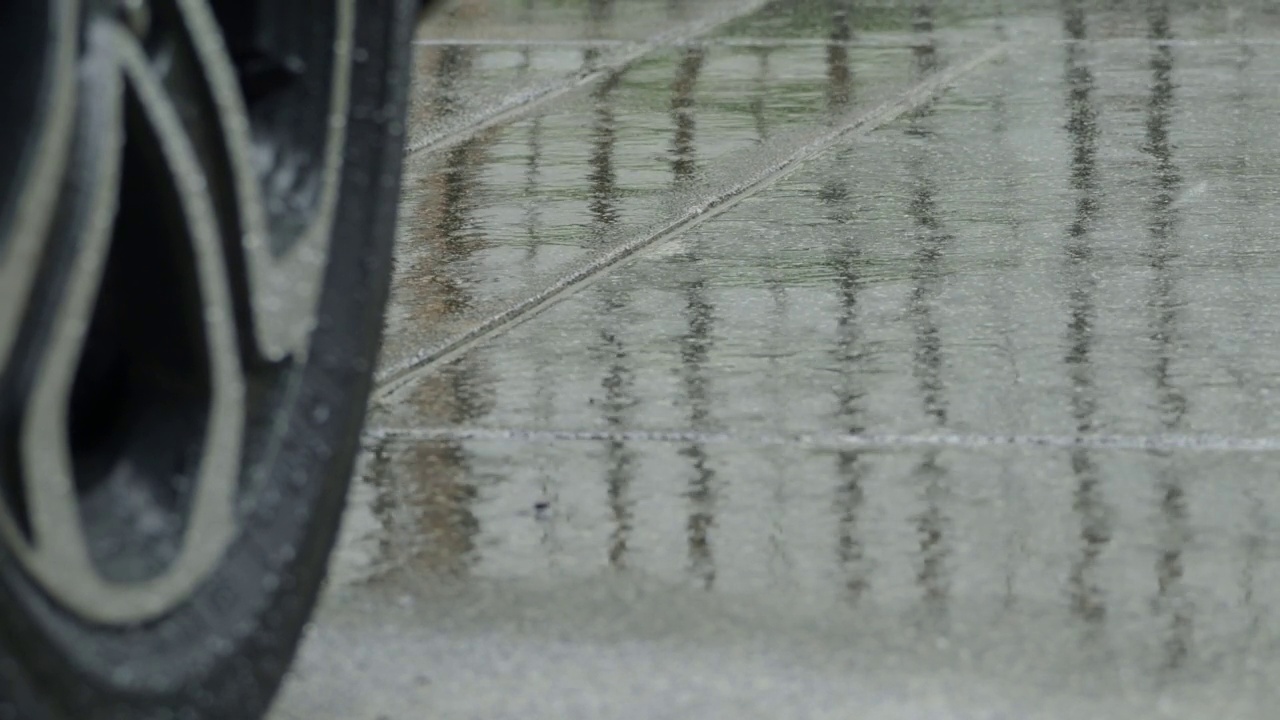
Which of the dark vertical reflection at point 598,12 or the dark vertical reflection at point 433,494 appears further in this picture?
the dark vertical reflection at point 598,12

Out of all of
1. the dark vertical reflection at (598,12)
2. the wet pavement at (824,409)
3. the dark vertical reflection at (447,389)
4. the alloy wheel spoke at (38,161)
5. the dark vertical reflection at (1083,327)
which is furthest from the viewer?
the dark vertical reflection at (598,12)

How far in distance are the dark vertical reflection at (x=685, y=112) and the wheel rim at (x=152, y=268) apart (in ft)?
10.5

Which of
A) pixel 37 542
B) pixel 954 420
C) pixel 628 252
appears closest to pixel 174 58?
pixel 37 542

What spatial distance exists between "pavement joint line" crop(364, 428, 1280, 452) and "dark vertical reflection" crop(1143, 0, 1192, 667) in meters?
0.09

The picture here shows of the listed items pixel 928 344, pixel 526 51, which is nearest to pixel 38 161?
pixel 928 344

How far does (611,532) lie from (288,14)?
113 cm

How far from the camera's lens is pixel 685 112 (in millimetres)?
6434

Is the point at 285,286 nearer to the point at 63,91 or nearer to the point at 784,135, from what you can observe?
the point at 63,91

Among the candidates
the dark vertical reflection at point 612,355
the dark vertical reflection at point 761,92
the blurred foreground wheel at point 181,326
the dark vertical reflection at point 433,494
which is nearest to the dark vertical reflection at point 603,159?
the dark vertical reflection at point 612,355

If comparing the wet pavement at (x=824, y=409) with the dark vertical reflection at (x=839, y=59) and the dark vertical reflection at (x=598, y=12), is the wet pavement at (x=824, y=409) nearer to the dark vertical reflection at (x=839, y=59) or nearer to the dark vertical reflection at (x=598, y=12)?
the dark vertical reflection at (x=839, y=59)

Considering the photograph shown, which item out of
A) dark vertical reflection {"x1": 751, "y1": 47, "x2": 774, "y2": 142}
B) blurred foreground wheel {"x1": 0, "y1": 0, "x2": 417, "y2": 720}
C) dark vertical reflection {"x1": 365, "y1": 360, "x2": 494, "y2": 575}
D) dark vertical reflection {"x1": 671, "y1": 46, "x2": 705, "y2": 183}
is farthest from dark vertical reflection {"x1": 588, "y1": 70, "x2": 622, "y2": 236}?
blurred foreground wheel {"x1": 0, "y1": 0, "x2": 417, "y2": 720}

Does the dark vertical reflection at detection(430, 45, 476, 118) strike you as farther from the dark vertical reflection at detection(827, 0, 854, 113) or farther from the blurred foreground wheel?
the blurred foreground wheel

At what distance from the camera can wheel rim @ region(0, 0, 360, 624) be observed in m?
1.95

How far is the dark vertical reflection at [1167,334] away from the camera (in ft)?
9.87
